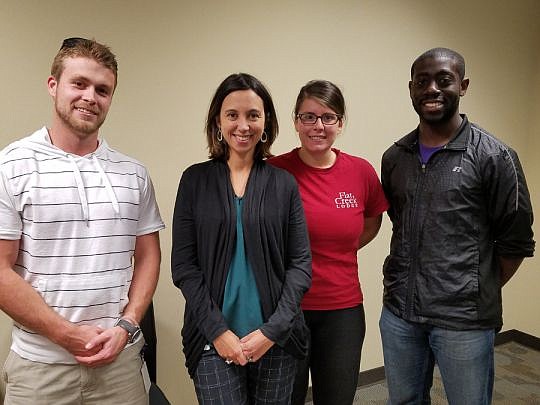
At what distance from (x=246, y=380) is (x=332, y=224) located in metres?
0.64

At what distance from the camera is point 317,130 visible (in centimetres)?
179

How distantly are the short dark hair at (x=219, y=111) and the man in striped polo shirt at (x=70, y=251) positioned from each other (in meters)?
0.33

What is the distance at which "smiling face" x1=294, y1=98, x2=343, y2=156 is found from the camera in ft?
5.88

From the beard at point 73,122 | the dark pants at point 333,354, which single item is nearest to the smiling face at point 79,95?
the beard at point 73,122

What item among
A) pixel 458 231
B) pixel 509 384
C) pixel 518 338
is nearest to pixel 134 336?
pixel 458 231

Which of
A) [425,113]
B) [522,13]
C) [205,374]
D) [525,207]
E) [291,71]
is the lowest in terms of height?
[205,374]

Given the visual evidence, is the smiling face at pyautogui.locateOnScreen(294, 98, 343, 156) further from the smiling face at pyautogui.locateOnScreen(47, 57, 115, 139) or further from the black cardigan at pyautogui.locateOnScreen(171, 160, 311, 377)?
the smiling face at pyautogui.locateOnScreen(47, 57, 115, 139)

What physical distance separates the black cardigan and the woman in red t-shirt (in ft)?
0.76

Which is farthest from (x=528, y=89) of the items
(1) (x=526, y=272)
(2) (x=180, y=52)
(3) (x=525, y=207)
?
(2) (x=180, y=52)

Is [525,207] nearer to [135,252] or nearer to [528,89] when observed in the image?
[135,252]

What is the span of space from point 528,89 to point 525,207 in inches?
102

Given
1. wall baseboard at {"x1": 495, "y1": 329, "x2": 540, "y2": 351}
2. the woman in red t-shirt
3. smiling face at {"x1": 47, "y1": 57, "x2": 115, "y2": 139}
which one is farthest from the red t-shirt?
wall baseboard at {"x1": 495, "y1": 329, "x2": 540, "y2": 351}

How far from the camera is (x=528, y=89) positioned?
379 centimetres

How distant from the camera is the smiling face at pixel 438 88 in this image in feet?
5.63
